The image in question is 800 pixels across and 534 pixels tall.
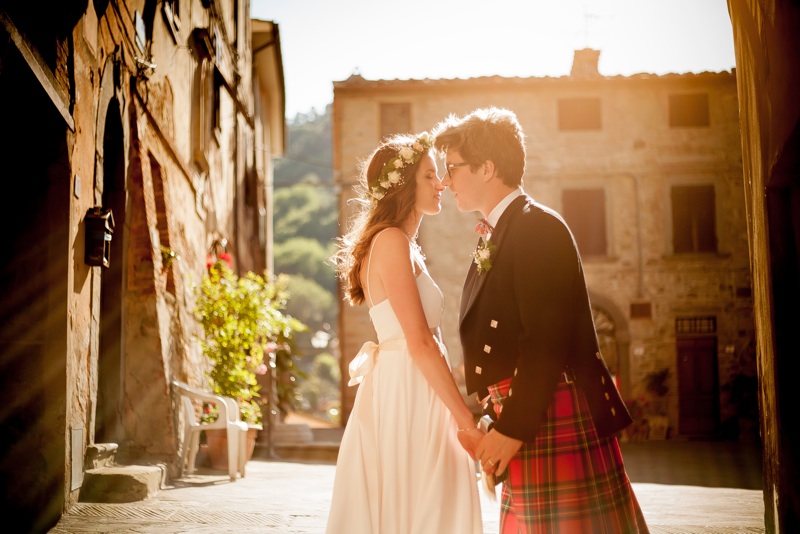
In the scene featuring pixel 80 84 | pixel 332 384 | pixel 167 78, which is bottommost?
pixel 332 384

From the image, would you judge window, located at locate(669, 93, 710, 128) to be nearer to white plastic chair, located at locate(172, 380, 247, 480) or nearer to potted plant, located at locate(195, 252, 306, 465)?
potted plant, located at locate(195, 252, 306, 465)

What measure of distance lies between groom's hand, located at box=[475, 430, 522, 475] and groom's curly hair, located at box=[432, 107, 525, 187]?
79 centimetres

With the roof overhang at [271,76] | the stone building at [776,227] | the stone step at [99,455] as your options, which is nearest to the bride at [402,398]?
the stone building at [776,227]

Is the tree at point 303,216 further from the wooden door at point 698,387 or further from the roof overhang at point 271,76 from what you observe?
the wooden door at point 698,387

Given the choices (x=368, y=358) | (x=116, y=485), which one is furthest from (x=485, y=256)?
(x=116, y=485)

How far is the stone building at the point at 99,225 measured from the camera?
519 centimetres

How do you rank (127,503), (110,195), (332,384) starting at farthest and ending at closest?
(332,384) < (110,195) < (127,503)

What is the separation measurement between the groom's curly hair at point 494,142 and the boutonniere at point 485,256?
0.22m

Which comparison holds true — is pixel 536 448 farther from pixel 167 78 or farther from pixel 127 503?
pixel 167 78

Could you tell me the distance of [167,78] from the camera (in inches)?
353

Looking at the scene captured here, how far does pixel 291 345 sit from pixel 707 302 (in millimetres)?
10229

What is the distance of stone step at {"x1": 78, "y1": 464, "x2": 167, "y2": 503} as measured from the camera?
19.4ft

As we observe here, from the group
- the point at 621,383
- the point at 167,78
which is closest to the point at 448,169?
the point at 167,78

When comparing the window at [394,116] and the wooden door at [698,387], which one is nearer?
the wooden door at [698,387]
